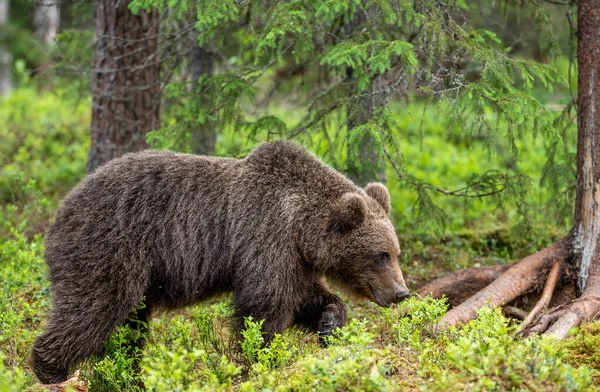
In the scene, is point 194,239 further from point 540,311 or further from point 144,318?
point 540,311

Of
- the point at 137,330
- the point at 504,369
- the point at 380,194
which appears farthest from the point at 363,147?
the point at 504,369

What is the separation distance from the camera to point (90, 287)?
6.49 m

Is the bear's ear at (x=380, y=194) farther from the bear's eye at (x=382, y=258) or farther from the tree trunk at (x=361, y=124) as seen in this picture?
the bear's eye at (x=382, y=258)

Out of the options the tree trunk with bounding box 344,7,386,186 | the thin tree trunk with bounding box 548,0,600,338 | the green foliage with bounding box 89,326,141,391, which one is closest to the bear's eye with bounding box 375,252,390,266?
the tree trunk with bounding box 344,7,386,186

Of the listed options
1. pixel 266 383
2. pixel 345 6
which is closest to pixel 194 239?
pixel 266 383

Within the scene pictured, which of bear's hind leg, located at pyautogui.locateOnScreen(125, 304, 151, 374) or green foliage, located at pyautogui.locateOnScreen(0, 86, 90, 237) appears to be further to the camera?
green foliage, located at pyautogui.locateOnScreen(0, 86, 90, 237)

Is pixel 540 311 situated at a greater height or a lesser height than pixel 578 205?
lesser

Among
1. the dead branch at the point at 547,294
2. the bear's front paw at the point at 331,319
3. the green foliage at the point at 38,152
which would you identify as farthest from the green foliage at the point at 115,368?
the dead branch at the point at 547,294

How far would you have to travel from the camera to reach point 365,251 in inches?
271

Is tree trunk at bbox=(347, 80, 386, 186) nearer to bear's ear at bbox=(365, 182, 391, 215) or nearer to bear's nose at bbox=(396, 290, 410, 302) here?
bear's ear at bbox=(365, 182, 391, 215)

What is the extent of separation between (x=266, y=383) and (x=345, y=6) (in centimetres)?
357

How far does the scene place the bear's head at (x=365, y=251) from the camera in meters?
6.84

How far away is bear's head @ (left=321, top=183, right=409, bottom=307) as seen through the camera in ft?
22.4

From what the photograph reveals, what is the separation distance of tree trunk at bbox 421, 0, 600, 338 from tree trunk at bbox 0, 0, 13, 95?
732 inches
